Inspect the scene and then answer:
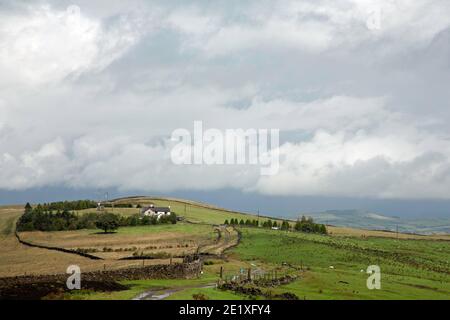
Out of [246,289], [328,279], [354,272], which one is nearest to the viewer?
[246,289]

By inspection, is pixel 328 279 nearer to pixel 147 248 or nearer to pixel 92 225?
pixel 147 248

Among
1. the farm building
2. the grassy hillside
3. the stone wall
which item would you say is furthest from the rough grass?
the farm building

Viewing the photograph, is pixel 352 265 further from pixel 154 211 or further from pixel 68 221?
pixel 154 211

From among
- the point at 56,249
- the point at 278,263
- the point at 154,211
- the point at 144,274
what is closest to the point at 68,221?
the point at 154,211

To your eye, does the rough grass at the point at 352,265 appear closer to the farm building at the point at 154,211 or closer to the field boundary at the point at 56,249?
the field boundary at the point at 56,249

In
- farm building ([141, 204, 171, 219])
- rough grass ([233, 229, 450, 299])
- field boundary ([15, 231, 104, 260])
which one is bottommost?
field boundary ([15, 231, 104, 260])

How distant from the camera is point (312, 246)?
119062 millimetres

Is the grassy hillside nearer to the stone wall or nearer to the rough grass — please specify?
the rough grass

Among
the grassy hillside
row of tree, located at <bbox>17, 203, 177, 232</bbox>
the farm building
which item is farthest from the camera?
the farm building

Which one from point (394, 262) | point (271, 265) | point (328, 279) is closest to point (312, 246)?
point (394, 262)

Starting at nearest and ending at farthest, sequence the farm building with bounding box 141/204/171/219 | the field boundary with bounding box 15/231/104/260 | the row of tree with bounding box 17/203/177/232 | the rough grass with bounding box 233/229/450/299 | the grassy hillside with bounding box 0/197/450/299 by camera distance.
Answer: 1. the grassy hillside with bounding box 0/197/450/299
2. the rough grass with bounding box 233/229/450/299
3. the field boundary with bounding box 15/231/104/260
4. the row of tree with bounding box 17/203/177/232
5. the farm building with bounding box 141/204/171/219

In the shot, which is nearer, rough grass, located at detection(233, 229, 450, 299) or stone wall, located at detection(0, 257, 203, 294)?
rough grass, located at detection(233, 229, 450, 299)

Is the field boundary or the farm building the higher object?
the farm building
